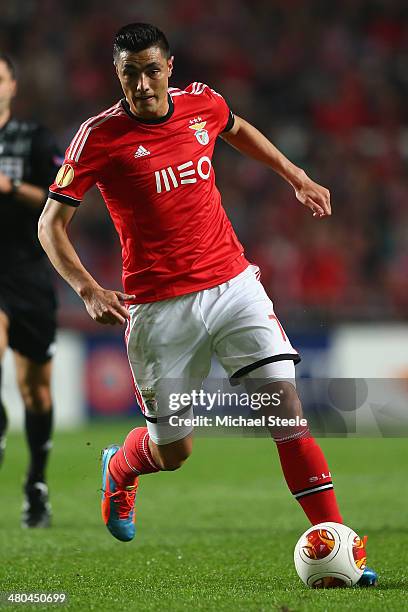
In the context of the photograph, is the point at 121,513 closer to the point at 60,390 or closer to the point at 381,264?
the point at 60,390

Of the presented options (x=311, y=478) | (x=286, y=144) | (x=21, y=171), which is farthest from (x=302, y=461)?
(x=286, y=144)

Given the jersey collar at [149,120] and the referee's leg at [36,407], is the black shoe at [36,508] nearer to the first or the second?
the referee's leg at [36,407]

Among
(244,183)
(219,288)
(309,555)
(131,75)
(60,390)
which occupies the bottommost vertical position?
(60,390)

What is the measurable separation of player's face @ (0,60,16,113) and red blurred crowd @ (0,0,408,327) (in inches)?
240

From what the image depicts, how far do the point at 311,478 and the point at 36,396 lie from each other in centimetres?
246

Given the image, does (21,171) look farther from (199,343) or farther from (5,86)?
(199,343)

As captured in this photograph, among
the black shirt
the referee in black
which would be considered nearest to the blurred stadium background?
the referee in black

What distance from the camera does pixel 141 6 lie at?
15.4 meters

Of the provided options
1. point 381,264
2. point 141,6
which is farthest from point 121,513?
point 141,6

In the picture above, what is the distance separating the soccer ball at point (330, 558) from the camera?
3.95 metres

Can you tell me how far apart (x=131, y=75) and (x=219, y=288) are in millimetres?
915

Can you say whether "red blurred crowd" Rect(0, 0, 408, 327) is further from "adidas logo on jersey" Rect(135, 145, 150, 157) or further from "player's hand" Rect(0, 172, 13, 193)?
"adidas logo on jersey" Rect(135, 145, 150, 157)

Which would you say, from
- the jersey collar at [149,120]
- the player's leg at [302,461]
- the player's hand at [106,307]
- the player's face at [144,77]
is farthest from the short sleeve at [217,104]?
the player's leg at [302,461]

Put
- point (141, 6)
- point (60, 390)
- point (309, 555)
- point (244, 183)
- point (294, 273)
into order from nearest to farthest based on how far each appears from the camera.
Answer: point (309, 555) → point (60, 390) → point (294, 273) → point (244, 183) → point (141, 6)
